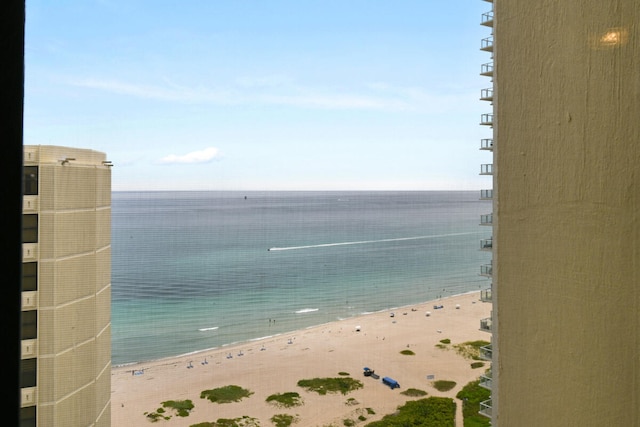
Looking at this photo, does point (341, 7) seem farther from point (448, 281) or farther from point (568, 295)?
point (568, 295)

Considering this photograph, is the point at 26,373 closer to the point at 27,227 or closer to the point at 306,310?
the point at 27,227

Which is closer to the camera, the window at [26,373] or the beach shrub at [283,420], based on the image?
the window at [26,373]

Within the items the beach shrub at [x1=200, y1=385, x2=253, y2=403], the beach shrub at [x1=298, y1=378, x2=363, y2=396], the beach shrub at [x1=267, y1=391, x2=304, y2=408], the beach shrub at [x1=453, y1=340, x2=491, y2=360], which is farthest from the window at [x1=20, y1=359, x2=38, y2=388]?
the beach shrub at [x1=453, y1=340, x2=491, y2=360]

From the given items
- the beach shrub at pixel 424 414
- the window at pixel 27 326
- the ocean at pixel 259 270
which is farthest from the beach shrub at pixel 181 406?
the window at pixel 27 326

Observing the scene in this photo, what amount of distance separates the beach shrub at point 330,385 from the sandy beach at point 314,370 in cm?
18

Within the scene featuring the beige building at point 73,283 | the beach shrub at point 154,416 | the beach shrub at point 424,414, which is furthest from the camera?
the beach shrub at point 154,416

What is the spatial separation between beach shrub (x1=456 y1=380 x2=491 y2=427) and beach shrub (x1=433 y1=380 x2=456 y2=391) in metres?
0.31

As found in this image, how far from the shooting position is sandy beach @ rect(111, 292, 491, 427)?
30.4 feet

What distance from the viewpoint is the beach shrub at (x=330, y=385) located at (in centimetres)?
1010

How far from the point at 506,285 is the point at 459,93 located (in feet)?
126

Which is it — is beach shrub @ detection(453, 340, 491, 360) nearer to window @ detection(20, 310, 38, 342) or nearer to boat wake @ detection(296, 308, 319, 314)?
boat wake @ detection(296, 308, 319, 314)

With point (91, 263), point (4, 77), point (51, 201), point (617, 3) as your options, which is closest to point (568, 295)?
point (617, 3)

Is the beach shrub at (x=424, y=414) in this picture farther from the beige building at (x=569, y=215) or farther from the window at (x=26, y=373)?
the beige building at (x=569, y=215)

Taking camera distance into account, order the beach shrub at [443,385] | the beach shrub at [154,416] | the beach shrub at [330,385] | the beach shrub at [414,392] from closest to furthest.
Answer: the beach shrub at [154,416] → the beach shrub at [414,392] → the beach shrub at [443,385] → the beach shrub at [330,385]
